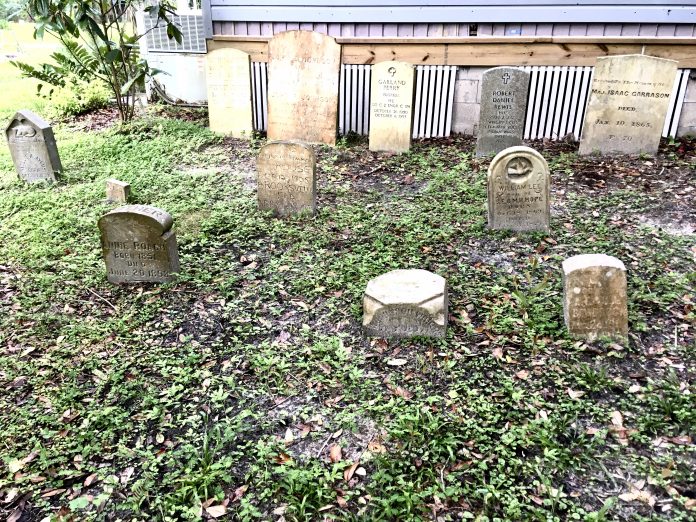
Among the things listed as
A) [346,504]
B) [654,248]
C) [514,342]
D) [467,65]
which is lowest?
[346,504]

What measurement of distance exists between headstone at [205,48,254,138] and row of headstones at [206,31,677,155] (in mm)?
16

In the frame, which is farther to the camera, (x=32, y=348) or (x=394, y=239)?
(x=394, y=239)

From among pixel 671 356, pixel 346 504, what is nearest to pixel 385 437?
pixel 346 504

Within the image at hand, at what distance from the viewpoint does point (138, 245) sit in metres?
5.15

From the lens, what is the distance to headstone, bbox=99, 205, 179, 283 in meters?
5.04

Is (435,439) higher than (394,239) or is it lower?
lower

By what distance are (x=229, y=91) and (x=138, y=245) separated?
5.14 m

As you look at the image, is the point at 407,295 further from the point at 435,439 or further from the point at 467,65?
the point at 467,65

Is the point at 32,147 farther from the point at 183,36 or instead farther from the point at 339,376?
the point at 339,376

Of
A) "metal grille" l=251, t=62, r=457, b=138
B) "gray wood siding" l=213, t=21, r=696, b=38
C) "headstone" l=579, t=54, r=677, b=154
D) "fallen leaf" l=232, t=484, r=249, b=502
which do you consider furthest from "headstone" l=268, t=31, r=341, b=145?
"fallen leaf" l=232, t=484, r=249, b=502

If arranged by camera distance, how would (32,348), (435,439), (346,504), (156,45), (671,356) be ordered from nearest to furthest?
(346,504) → (435,439) → (671,356) → (32,348) → (156,45)

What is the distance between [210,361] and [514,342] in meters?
2.38

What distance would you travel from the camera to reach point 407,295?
433 centimetres

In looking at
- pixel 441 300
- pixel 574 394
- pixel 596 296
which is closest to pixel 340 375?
pixel 441 300
